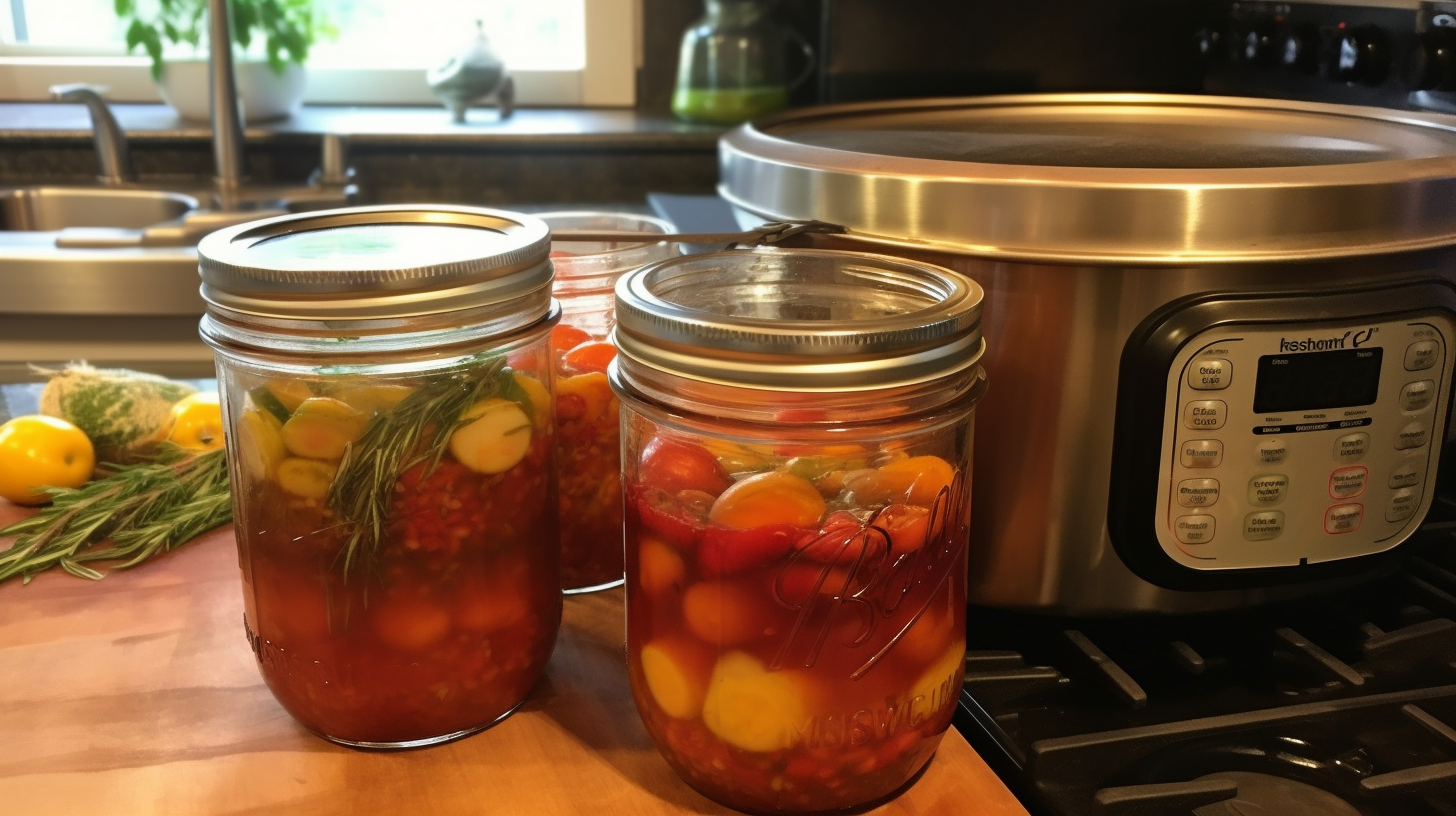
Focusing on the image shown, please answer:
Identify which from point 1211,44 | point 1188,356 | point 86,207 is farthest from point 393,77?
point 1188,356

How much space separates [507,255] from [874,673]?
22 centimetres

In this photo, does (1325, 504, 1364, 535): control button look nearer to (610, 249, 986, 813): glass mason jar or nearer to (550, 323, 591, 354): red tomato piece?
(610, 249, 986, 813): glass mason jar

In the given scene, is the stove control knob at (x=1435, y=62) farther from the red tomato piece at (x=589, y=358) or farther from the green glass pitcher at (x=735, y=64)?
the green glass pitcher at (x=735, y=64)

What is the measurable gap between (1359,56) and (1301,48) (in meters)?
0.06

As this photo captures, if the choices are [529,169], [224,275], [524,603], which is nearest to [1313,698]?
[524,603]

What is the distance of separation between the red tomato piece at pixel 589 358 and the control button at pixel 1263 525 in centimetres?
32

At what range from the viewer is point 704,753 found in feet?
1.54

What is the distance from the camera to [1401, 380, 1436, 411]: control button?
553mm

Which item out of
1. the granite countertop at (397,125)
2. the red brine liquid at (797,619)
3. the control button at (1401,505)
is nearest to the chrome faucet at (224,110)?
the granite countertop at (397,125)

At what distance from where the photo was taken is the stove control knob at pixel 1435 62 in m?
0.72

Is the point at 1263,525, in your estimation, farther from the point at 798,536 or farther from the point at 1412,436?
the point at 798,536

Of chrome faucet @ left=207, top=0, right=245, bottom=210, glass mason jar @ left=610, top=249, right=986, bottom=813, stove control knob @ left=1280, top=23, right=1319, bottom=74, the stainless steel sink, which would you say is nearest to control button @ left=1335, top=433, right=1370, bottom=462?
glass mason jar @ left=610, top=249, right=986, bottom=813

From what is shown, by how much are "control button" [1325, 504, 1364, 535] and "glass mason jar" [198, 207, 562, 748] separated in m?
0.37

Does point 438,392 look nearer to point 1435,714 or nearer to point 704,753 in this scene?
point 704,753
